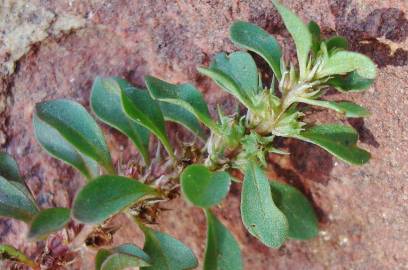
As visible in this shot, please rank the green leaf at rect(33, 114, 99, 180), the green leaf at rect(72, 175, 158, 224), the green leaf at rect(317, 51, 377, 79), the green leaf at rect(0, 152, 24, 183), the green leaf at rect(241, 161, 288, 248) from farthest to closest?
the green leaf at rect(0, 152, 24, 183), the green leaf at rect(33, 114, 99, 180), the green leaf at rect(241, 161, 288, 248), the green leaf at rect(72, 175, 158, 224), the green leaf at rect(317, 51, 377, 79)

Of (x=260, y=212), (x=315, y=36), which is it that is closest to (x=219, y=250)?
(x=260, y=212)

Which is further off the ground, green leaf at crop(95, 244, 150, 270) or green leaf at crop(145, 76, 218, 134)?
green leaf at crop(145, 76, 218, 134)

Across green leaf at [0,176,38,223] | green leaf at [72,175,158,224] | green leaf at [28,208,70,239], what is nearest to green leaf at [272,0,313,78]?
green leaf at [72,175,158,224]

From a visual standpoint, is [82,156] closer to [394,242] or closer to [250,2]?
[250,2]

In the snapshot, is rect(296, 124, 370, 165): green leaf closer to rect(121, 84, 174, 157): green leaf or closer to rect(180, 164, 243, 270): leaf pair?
rect(180, 164, 243, 270): leaf pair

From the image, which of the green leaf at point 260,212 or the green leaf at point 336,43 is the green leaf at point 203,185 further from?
the green leaf at point 336,43

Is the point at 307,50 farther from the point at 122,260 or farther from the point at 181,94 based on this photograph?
the point at 122,260
